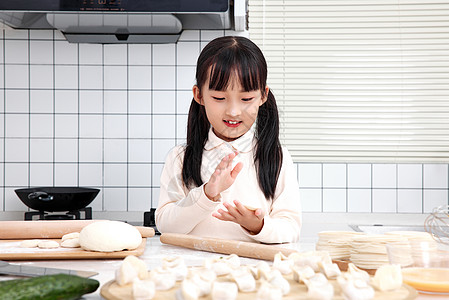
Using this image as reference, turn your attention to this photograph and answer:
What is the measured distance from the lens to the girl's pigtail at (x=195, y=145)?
1.45 meters

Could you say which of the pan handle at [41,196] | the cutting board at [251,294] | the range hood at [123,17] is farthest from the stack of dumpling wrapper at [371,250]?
the pan handle at [41,196]

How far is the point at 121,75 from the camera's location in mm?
2322

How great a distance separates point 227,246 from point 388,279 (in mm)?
423

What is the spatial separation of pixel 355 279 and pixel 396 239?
0.73 feet

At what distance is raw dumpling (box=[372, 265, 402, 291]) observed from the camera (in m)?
0.61

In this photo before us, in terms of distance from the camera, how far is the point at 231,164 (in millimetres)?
1212

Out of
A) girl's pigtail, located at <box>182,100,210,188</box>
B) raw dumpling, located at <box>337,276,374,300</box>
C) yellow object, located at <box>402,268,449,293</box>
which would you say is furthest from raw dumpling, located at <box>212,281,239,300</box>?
girl's pigtail, located at <box>182,100,210,188</box>

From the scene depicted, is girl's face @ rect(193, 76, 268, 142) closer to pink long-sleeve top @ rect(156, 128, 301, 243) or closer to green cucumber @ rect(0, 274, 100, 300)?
pink long-sleeve top @ rect(156, 128, 301, 243)

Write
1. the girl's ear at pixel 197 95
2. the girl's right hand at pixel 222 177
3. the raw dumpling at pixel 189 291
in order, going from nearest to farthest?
the raw dumpling at pixel 189 291, the girl's right hand at pixel 222 177, the girl's ear at pixel 197 95

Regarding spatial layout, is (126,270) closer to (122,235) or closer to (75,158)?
(122,235)

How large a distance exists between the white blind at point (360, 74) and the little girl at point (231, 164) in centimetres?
86

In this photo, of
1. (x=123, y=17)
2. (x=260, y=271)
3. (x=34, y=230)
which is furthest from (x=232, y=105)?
(x=123, y=17)

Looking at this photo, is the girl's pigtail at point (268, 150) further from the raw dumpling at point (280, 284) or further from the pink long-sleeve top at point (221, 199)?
the raw dumpling at point (280, 284)

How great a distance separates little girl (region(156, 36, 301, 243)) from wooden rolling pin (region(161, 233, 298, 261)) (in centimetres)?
12
